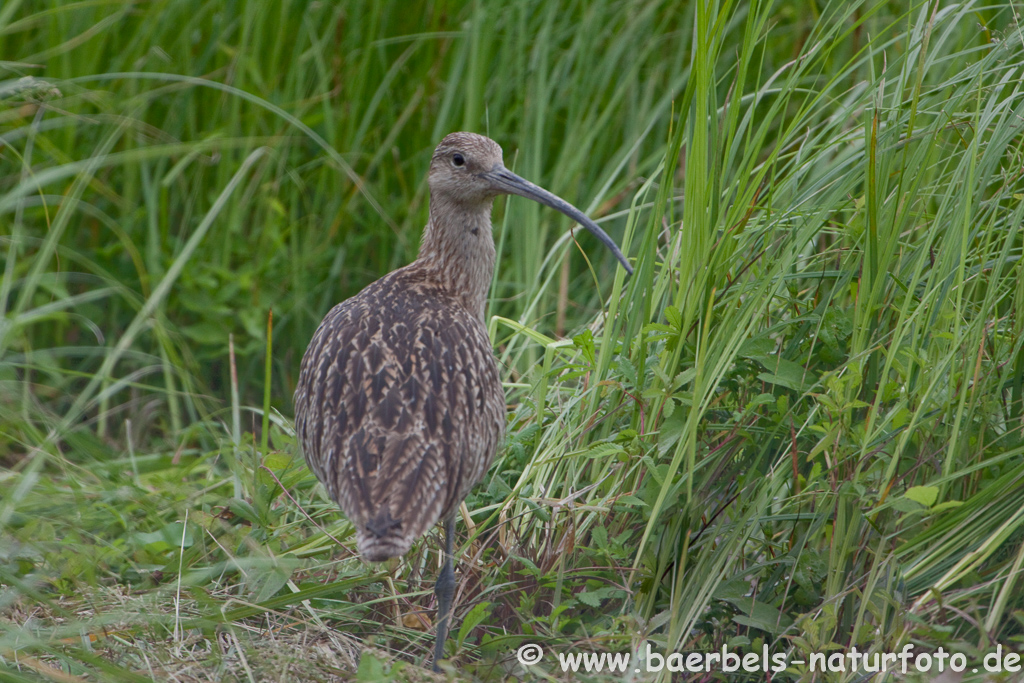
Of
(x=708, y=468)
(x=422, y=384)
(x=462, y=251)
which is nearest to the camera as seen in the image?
(x=422, y=384)

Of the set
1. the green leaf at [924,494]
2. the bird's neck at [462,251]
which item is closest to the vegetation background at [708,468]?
the green leaf at [924,494]

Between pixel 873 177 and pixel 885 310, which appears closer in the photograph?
pixel 873 177

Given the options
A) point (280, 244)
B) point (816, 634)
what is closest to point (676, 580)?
point (816, 634)

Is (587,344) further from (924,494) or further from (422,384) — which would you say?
(924,494)

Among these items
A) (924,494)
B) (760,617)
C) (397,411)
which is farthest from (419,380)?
(924,494)

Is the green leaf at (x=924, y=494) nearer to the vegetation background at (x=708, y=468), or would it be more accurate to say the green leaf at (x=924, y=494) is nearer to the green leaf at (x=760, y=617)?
the vegetation background at (x=708, y=468)

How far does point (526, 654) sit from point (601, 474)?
2.17ft

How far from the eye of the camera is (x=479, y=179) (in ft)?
13.3

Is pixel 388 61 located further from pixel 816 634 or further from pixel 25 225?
pixel 816 634

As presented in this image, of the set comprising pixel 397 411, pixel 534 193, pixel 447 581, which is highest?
pixel 534 193

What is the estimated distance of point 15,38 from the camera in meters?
6.07

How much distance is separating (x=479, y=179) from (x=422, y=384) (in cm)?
100

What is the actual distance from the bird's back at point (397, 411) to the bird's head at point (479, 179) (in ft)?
1.53

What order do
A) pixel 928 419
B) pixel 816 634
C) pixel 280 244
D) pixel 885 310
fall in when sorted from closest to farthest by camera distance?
pixel 816 634
pixel 928 419
pixel 885 310
pixel 280 244
